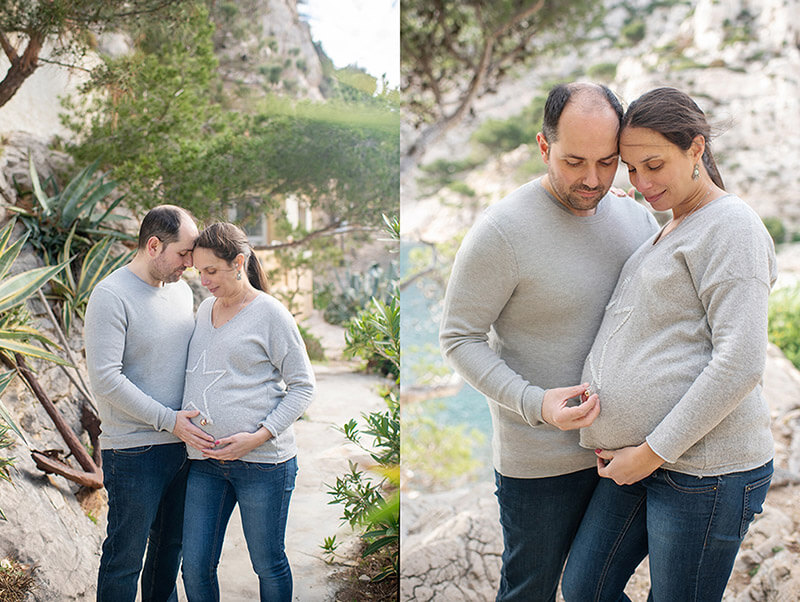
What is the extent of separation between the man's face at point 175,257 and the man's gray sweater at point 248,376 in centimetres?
10

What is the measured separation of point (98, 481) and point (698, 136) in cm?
147

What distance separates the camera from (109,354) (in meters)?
1.43

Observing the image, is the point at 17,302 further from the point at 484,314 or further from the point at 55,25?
the point at 484,314

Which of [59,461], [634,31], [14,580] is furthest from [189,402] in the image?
[634,31]

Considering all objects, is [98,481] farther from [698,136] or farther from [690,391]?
[698,136]

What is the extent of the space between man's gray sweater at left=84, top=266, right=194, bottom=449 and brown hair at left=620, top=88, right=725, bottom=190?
101 cm

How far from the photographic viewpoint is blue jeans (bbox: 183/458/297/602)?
152cm

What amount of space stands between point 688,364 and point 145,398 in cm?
108

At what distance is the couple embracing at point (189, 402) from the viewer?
4.87ft

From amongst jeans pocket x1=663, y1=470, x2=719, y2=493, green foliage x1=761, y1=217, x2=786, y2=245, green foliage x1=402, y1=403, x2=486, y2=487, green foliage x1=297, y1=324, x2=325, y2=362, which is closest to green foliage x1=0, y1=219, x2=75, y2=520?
green foliage x1=297, y1=324, x2=325, y2=362

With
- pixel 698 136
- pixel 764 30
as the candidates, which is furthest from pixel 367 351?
pixel 764 30

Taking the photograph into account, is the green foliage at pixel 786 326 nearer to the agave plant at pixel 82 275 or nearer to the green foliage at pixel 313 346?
the green foliage at pixel 313 346

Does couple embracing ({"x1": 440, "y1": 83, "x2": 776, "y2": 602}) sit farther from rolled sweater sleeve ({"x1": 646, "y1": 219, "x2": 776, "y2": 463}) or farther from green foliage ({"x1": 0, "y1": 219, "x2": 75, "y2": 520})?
green foliage ({"x1": 0, "y1": 219, "x2": 75, "y2": 520})

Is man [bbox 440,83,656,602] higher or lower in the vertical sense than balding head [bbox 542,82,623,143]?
lower
